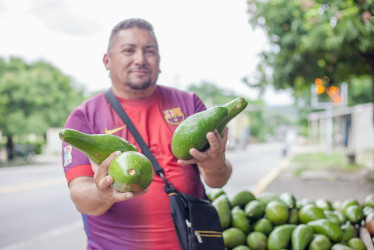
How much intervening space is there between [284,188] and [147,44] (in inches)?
309

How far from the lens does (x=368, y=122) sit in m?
23.2

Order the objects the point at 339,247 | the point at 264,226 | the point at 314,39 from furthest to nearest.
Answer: the point at 314,39, the point at 264,226, the point at 339,247

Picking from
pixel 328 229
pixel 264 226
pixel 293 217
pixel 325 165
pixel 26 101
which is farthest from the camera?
pixel 26 101

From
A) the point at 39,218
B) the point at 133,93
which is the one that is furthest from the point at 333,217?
the point at 39,218

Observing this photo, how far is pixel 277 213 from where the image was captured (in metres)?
2.78

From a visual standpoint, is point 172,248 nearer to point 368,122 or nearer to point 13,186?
point 13,186

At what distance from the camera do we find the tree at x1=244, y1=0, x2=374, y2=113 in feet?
20.3

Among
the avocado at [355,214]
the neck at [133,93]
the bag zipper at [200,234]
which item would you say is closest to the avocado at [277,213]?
the avocado at [355,214]

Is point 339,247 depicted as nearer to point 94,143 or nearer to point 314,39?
point 94,143

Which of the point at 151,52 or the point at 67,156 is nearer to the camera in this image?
the point at 67,156

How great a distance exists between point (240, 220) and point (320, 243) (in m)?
0.61

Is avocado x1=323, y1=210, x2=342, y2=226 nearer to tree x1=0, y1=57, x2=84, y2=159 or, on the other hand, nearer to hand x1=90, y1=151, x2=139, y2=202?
hand x1=90, y1=151, x2=139, y2=202

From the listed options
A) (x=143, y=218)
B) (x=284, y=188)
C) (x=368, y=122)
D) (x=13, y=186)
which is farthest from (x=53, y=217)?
(x=368, y=122)

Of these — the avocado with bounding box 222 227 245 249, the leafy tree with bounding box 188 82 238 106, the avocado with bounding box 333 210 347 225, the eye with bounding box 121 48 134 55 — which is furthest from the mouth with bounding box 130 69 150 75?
the leafy tree with bounding box 188 82 238 106
